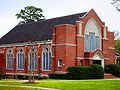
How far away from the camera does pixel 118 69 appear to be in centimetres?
6106

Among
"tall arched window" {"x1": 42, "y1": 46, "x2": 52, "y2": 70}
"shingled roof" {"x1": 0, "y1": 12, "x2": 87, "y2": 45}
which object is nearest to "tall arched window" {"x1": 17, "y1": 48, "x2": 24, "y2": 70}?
"shingled roof" {"x1": 0, "y1": 12, "x2": 87, "y2": 45}

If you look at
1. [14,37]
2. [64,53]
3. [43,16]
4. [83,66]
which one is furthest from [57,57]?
[43,16]

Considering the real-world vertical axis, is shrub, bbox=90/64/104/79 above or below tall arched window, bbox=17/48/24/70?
below

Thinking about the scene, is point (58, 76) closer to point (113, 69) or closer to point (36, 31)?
point (113, 69)

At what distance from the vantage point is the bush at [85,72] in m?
54.8

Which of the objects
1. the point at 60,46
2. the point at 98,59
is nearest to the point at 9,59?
the point at 60,46

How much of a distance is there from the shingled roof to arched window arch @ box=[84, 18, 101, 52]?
2491 mm

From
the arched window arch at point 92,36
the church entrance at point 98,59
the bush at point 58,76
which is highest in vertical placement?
the arched window arch at point 92,36

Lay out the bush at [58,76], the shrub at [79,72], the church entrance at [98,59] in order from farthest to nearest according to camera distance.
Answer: the church entrance at [98,59], the bush at [58,76], the shrub at [79,72]

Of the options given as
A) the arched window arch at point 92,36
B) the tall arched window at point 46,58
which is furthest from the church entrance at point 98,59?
the tall arched window at point 46,58

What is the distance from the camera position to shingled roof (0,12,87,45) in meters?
63.7

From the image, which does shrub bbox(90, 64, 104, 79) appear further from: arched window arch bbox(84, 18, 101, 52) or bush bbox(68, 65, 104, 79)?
arched window arch bbox(84, 18, 101, 52)

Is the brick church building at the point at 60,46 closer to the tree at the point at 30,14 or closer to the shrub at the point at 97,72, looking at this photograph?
the shrub at the point at 97,72

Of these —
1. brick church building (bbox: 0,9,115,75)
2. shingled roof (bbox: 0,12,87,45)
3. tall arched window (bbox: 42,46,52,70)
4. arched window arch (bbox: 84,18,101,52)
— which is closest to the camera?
brick church building (bbox: 0,9,115,75)
